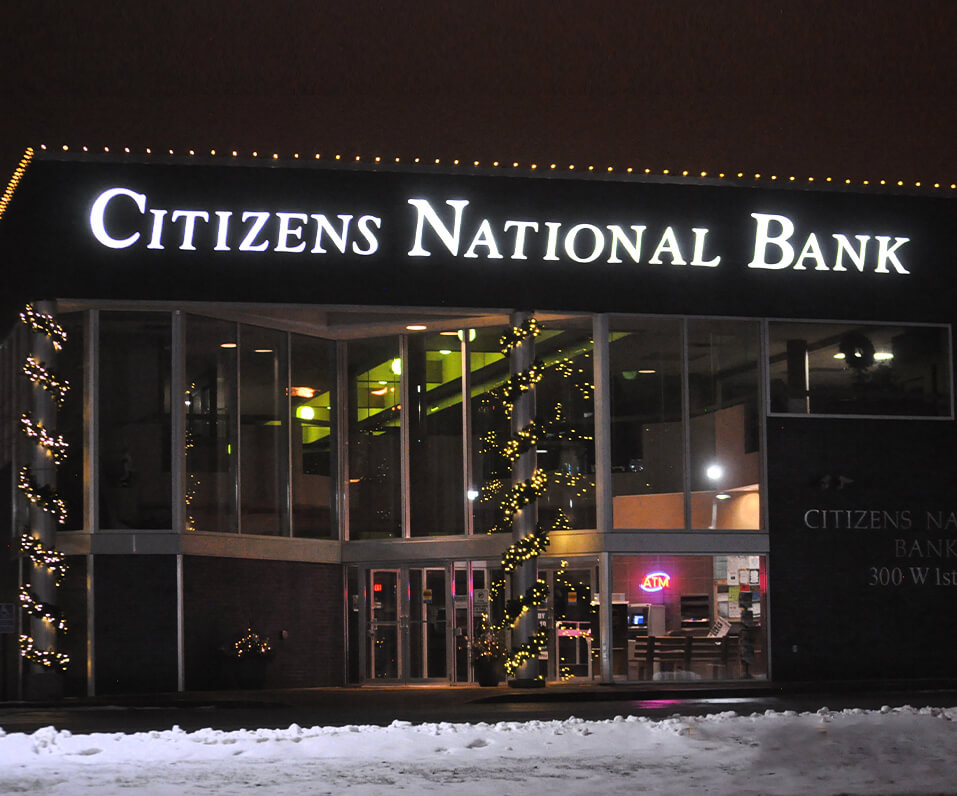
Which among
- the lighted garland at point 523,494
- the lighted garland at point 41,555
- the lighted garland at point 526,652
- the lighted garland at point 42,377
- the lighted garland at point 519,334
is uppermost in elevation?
the lighted garland at point 519,334

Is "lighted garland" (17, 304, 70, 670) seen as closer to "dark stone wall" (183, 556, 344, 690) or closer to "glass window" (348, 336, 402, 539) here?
"dark stone wall" (183, 556, 344, 690)

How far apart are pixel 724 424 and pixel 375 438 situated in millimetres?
6962

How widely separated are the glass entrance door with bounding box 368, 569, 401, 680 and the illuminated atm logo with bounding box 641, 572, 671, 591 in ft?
17.1

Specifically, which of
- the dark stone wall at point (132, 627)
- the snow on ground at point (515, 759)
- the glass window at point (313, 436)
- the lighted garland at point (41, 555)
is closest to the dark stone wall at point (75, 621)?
the dark stone wall at point (132, 627)

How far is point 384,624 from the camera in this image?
30.1 meters

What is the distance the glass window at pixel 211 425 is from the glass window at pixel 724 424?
8562mm

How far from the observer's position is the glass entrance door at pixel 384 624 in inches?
1177

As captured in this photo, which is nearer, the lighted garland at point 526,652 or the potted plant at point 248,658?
the lighted garland at point 526,652

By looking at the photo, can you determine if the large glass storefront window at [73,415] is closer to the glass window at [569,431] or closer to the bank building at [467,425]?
the bank building at [467,425]

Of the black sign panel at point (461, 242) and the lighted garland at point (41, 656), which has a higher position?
the black sign panel at point (461, 242)

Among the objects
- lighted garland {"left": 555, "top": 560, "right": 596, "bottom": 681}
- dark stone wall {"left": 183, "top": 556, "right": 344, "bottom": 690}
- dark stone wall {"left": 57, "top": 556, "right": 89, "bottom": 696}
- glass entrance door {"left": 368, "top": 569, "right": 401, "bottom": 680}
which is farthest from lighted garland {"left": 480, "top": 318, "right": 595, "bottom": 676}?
dark stone wall {"left": 57, "top": 556, "right": 89, "bottom": 696}

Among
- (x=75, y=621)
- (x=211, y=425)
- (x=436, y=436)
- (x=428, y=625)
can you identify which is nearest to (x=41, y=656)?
(x=75, y=621)

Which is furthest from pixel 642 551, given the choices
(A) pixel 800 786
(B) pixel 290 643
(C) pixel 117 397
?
(A) pixel 800 786

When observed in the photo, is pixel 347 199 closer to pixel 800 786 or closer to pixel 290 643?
pixel 290 643
